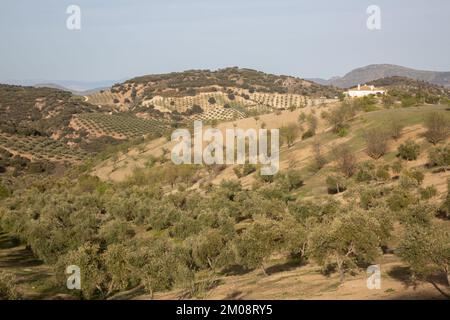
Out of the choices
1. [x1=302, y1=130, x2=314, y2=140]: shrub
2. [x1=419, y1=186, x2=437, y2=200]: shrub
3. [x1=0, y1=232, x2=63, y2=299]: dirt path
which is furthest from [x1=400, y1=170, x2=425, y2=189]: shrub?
[x1=302, y1=130, x2=314, y2=140]: shrub

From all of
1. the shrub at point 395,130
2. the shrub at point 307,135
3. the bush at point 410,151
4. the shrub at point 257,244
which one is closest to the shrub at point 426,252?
the shrub at point 257,244

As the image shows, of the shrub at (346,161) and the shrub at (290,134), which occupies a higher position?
the shrub at (290,134)

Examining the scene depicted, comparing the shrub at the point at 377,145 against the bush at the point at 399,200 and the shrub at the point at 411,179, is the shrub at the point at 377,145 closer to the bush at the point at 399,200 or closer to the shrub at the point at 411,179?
the shrub at the point at 411,179

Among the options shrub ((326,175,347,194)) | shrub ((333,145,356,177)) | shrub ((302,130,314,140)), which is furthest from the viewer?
shrub ((302,130,314,140))

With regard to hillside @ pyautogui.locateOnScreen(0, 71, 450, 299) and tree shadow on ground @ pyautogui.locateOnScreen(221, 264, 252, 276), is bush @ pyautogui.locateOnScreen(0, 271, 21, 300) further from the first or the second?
tree shadow on ground @ pyautogui.locateOnScreen(221, 264, 252, 276)

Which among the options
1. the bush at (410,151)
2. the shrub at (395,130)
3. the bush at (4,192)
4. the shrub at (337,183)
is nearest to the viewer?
the shrub at (337,183)

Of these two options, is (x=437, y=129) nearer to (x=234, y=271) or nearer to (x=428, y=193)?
(x=428, y=193)

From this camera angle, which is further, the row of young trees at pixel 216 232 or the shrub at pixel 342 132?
the shrub at pixel 342 132

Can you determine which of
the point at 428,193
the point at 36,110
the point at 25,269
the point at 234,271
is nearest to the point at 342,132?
the point at 428,193

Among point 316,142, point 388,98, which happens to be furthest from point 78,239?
point 388,98

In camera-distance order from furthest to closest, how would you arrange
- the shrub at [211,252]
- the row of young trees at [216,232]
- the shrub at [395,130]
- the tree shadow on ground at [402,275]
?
the shrub at [395,130]
the shrub at [211,252]
the row of young trees at [216,232]
the tree shadow on ground at [402,275]

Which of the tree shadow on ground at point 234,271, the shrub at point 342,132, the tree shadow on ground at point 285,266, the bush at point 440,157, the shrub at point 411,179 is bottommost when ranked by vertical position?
the tree shadow on ground at point 234,271

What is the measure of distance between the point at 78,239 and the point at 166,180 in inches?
1571
